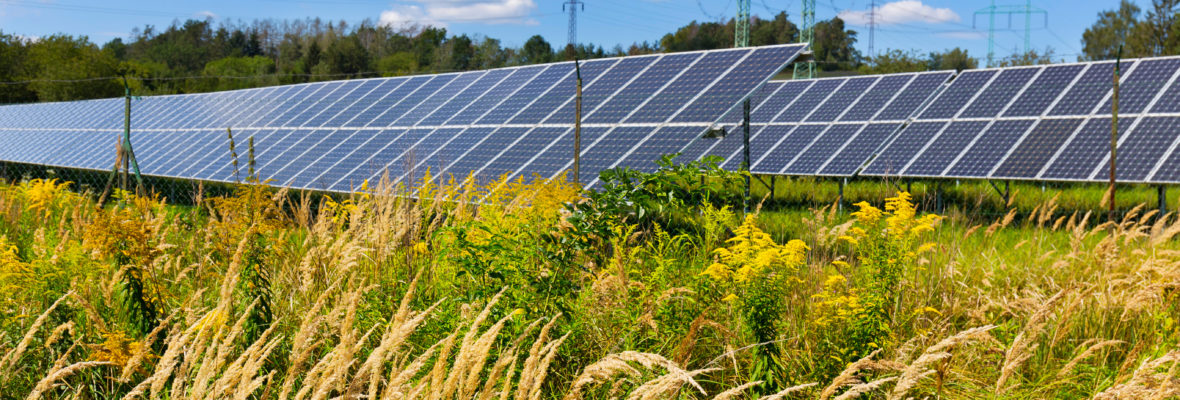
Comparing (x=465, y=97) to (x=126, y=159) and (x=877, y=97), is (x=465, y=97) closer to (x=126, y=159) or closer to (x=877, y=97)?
(x=126, y=159)

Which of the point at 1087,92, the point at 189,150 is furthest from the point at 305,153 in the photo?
the point at 1087,92

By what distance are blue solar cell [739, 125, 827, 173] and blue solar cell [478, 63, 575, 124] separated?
12.9 ft

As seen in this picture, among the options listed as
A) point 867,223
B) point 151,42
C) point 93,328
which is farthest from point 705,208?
point 151,42

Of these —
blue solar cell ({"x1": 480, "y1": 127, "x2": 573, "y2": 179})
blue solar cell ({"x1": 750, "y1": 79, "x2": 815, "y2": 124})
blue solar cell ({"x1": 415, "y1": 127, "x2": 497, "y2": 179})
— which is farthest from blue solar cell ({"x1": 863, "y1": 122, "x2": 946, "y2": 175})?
blue solar cell ({"x1": 415, "y1": 127, "x2": 497, "y2": 179})

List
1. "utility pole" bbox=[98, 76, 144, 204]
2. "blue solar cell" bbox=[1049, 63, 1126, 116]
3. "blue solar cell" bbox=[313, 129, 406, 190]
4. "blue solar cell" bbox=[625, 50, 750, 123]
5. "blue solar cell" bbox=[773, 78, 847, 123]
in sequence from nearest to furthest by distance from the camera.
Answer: "utility pole" bbox=[98, 76, 144, 204] → "blue solar cell" bbox=[625, 50, 750, 123] → "blue solar cell" bbox=[313, 129, 406, 190] → "blue solar cell" bbox=[1049, 63, 1126, 116] → "blue solar cell" bbox=[773, 78, 847, 123]

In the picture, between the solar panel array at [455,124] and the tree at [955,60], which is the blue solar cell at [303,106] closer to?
the solar panel array at [455,124]

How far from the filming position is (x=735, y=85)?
10523 mm

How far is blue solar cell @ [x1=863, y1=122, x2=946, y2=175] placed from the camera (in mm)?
14258

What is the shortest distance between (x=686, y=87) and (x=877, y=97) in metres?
8.46

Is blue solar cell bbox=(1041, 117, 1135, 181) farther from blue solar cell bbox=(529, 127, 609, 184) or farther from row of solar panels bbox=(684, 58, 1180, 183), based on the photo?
blue solar cell bbox=(529, 127, 609, 184)

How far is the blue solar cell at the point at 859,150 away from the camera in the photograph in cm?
1441

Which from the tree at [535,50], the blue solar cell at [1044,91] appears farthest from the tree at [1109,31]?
the blue solar cell at [1044,91]

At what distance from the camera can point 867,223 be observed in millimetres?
4156

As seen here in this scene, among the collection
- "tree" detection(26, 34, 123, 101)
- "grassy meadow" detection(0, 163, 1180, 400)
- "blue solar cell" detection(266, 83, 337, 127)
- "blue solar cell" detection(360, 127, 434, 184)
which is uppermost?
"tree" detection(26, 34, 123, 101)
